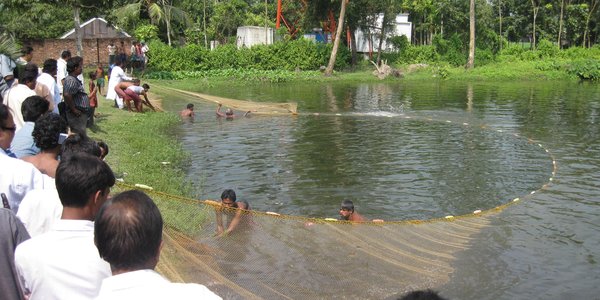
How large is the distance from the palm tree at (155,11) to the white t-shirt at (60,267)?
28.9 meters

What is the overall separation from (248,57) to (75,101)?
26719 mm

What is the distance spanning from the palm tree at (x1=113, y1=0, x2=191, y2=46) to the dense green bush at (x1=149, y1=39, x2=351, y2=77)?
156cm

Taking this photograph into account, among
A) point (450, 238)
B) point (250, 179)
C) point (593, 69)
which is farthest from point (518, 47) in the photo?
point (450, 238)

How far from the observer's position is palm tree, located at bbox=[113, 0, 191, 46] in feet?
102

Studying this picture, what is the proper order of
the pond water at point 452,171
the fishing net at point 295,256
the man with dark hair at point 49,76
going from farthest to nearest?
1. the man with dark hair at point 49,76
2. the pond water at point 452,171
3. the fishing net at point 295,256

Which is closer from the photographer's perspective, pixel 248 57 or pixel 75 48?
pixel 75 48

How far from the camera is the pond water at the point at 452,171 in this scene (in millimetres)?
7555

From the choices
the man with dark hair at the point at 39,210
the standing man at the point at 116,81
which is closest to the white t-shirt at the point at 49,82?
the man with dark hair at the point at 39,210

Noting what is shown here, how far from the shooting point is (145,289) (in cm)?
222

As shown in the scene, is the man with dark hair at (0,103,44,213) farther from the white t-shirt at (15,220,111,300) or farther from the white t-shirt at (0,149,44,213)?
the white t-shirt at (15,220,111,300)

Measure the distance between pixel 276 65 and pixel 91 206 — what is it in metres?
34.0

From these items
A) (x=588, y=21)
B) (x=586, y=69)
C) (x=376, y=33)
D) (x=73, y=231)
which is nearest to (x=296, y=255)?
(x=73, y=231)

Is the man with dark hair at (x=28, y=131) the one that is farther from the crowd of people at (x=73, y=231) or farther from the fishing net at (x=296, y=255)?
the fishing net at (x=296, y=255)

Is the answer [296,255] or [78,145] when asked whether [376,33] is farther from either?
[78,145]
